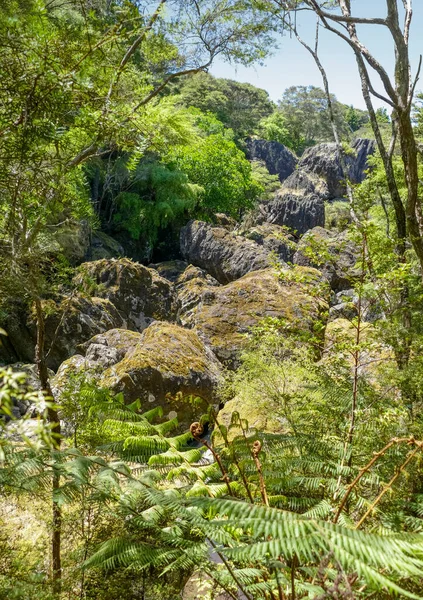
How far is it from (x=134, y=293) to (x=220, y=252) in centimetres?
551

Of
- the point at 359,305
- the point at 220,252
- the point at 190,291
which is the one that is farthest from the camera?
the point at 220,252

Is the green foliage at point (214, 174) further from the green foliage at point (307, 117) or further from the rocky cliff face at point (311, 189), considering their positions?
the green foliage at point (307, 117)

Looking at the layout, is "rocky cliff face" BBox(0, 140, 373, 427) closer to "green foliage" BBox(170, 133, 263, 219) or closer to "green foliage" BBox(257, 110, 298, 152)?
"green foliage" BBox(170, 133, 263, 219)

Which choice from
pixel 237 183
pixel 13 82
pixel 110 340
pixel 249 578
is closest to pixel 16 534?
pixel 249 578

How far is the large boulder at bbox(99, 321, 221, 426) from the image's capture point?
6.85 meters

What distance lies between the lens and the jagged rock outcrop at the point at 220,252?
15312mm

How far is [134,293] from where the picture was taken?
1150 cm

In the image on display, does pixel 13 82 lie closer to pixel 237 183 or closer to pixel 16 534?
pixel 16 534

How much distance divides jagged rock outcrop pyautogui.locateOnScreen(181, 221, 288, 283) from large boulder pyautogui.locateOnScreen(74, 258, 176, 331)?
4183 millimetres

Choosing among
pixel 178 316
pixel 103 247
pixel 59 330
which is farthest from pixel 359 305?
pixel 103 247

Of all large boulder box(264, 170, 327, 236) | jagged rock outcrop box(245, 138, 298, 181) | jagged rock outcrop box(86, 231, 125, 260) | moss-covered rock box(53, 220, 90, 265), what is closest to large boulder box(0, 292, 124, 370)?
moss-covered rock box(53, 220, 90, 265)

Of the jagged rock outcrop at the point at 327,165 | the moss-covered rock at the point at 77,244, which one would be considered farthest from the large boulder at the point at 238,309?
the jagged rock outcrop at the point at 327,165

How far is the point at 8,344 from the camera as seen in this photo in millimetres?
9797

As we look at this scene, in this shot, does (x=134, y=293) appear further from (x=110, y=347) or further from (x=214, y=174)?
(x=214, y=174)
